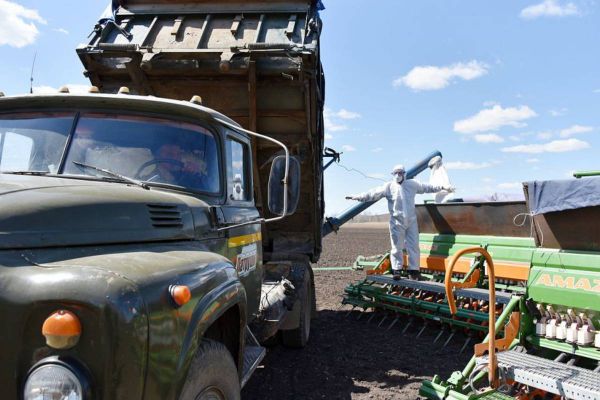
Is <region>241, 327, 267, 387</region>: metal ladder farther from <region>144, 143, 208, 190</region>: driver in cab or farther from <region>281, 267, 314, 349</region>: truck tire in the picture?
<region>281, 267, 314, 349</region>: truck tire

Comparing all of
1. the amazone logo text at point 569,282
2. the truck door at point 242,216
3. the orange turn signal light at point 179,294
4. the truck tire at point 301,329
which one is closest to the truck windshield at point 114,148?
the truck door at point 242,216

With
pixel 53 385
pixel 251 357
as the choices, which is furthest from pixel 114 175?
pixel 251 357

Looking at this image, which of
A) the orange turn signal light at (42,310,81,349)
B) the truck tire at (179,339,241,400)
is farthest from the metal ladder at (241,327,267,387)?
the orange turn signal light at (42,310,81,349)

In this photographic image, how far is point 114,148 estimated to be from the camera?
118 inches

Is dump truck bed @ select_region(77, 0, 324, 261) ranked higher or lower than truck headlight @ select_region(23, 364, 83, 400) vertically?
higher

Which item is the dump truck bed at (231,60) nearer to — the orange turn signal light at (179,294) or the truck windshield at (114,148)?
the truck windshield at (114,148)

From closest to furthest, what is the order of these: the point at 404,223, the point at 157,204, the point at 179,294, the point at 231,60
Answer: the point at 179,294 → the point at 157,204 → the point at 231,60 → the point at 404,223

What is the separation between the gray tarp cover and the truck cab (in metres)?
2.52

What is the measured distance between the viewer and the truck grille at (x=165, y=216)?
259cm

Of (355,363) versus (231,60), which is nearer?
(231,60)

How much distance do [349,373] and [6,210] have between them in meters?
4.13

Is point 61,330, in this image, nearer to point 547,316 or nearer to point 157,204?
point 157,204

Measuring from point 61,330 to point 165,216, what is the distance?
0.98 metres

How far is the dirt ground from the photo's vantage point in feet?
15.6
